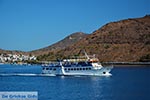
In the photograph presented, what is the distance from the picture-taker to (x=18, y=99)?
37.7 m

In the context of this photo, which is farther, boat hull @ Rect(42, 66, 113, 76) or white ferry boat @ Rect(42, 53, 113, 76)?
boat hull @ Rect(42, 66, 113, 76)

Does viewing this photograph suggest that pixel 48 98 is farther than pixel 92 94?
No

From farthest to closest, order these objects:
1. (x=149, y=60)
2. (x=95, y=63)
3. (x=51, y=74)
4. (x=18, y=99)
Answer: (x=149, y=60)
(x=51, y=74)
(x=95, y=63)
(x=18, y=99)

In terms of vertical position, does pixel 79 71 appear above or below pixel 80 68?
below

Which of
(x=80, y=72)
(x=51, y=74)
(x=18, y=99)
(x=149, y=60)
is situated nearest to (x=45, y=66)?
(x=51, y=74)

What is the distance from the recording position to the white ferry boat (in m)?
93.7

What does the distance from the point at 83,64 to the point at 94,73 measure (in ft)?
11.7

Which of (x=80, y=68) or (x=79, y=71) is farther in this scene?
(x=79, y=71)

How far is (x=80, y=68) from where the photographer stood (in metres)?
95.6

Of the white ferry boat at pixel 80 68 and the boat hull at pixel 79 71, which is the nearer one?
the white ferry boat at pixel 80 68

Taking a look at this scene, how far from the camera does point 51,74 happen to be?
99188 millimetres

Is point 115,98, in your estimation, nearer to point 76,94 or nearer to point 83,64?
point 76,94

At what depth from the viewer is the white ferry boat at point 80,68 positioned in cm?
9371

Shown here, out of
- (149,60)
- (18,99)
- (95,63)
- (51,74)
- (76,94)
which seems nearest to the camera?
(18,99)
